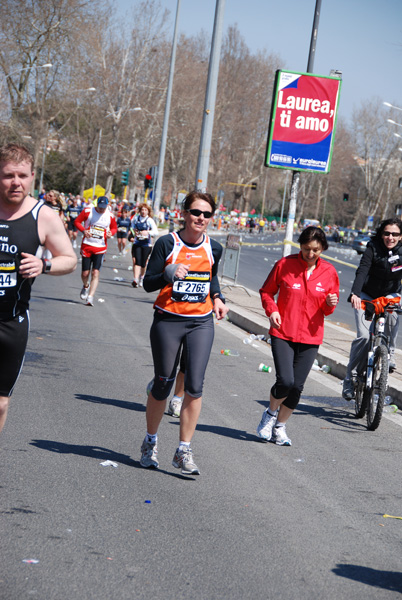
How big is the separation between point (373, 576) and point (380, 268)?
15.2 feet

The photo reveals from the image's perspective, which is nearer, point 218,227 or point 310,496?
point 310,496

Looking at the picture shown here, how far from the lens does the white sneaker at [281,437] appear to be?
6855 mm

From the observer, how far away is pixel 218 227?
79.2 meters

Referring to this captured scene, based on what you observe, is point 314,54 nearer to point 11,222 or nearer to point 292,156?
point 292,156

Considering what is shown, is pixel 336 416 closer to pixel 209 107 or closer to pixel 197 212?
pixel 197 212

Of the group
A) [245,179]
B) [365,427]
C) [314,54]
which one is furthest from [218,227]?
[365,427]

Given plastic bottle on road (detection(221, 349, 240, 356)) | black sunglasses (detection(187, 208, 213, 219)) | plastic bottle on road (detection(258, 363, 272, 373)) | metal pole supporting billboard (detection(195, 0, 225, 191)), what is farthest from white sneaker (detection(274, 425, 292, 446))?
metal pole supporting billboard (detection(195, 0, 225, 191))

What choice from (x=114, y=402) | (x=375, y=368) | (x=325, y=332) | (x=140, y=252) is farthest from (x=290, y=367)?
(x=140, y=252)

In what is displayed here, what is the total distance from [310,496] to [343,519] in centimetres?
43

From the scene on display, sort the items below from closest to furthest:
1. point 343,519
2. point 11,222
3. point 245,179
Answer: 1. point 11,222
2. point 343,519
3. point 245,179

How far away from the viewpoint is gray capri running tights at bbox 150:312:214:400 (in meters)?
5.57

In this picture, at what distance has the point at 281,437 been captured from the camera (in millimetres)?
6852

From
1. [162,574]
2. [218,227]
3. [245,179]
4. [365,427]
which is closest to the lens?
[162,574]

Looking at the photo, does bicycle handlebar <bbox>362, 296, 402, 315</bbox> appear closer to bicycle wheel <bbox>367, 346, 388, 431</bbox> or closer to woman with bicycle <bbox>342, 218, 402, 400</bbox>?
woman with bicycle <bbox>342, 218, 402, 400</bbox>
